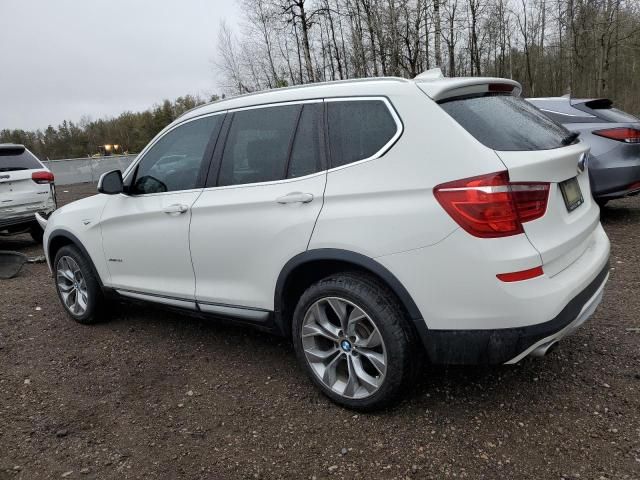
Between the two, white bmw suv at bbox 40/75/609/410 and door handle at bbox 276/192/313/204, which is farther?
door handle at bbox 276/192/313/204

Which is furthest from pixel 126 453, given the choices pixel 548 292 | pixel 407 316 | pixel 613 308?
pixel 613 308

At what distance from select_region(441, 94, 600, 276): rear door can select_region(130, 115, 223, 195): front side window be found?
68.0 inches

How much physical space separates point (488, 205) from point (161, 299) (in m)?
2.49

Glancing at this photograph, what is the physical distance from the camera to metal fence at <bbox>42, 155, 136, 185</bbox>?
24766 mm

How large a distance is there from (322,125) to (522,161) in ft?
3.60

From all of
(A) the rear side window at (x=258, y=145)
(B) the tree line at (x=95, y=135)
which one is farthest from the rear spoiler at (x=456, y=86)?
(B) the tree line at (x=95, y=135)

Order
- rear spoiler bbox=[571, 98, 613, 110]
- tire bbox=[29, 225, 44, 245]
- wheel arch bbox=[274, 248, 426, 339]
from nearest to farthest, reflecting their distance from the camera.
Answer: wheel arch bbox=[274, 248, 426, 339]
rear spoiler bbox=[571, 98, 613, 110]
tire bbox=[29, 225, 44, 245]

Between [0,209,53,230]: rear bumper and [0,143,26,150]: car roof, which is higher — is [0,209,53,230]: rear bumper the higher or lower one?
the lower one

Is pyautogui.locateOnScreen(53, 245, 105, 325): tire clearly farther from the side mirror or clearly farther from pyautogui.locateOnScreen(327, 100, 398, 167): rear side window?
pyautogui.locateOnScreen(327, 100, 398, 167): rear side window

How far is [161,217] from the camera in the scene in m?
3.58

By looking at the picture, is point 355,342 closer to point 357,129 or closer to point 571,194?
point 357,129

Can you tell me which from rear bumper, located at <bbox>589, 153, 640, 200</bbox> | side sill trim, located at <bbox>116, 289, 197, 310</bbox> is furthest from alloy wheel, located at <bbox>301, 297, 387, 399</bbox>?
rear bumper, located at <bbox>589, 153, 640, 200</bbox>

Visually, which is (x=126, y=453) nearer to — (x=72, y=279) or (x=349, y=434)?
(x=349, y=434)

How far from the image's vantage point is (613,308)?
3.99m
